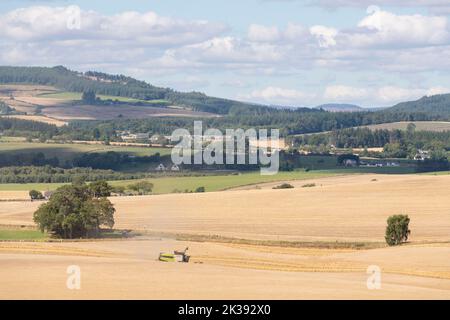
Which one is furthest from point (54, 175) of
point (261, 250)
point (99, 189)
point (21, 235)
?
point (261, 250)

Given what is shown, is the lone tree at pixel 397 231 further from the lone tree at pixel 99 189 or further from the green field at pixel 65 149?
the green field at pixel 65 149

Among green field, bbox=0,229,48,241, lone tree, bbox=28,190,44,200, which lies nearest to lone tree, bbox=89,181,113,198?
green field, bbox=0,229,48,241

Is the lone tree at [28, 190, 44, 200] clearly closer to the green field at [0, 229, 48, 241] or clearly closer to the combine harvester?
the green field at [0, 229, 48, 241]

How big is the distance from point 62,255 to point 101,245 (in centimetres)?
751

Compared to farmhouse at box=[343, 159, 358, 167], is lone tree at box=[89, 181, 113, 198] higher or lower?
lower

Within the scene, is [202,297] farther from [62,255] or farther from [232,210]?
[232,210]

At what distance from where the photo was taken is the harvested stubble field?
41312 mm

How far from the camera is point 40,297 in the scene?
37875mm

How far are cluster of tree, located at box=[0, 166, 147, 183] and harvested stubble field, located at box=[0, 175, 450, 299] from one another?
1800cm

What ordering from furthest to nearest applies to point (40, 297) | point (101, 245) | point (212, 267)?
1. point (101, 245)
2. point (212, 267)
3. point (40, 297)

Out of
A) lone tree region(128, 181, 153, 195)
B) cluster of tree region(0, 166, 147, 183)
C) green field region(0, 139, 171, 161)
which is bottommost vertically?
lone tree region(128, 181, 153, 195)

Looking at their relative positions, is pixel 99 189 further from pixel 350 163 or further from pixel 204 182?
pixel 350 163
